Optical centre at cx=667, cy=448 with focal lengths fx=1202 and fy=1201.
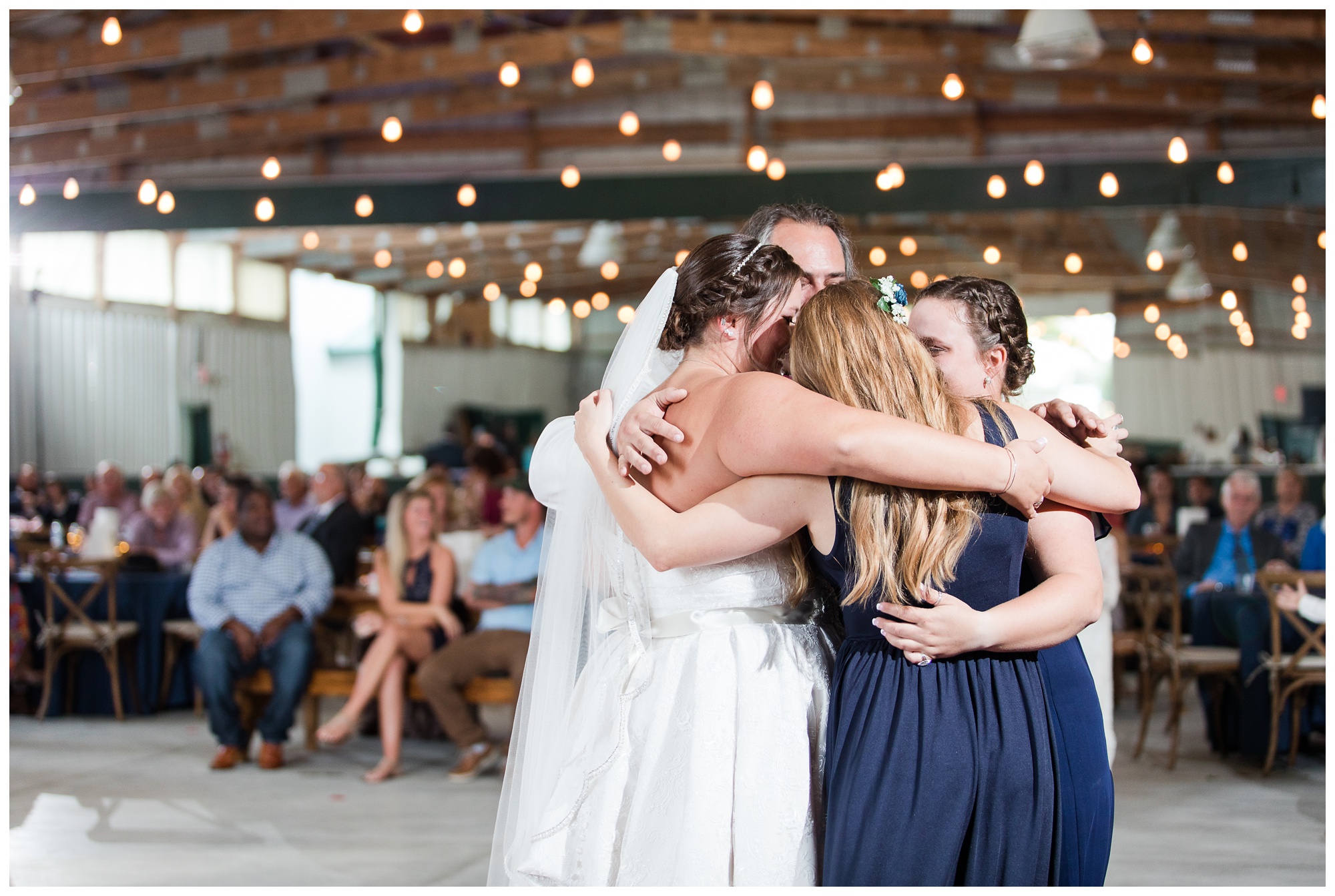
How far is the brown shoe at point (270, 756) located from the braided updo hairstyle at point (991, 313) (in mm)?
4247

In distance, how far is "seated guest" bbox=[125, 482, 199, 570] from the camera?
24.8ft

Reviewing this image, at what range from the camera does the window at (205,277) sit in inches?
578

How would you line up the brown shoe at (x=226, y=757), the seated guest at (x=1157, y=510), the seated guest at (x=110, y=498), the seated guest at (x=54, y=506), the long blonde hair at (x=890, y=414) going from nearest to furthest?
the long blonde hair at (x=890, y=414)
the brown shoe at (x=226, y=757)
the seated guest at (x=1157, y=510)
the seated guest at (x=110, y=498)
the seated guest at (x=54, y=506)

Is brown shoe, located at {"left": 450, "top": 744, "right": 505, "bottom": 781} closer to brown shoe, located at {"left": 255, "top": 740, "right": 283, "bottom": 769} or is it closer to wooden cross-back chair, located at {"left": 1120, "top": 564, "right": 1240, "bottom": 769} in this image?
brown shoe, located at {"left": 255, "top": 740, "right": 283, "bottom": 769}

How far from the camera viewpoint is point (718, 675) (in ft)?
5.98

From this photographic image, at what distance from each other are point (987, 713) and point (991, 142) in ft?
31.9

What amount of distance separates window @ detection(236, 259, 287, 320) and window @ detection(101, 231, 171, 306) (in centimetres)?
100

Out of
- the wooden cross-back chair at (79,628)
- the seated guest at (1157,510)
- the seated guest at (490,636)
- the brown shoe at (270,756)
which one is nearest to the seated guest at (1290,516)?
the seated guest at (1157,510)

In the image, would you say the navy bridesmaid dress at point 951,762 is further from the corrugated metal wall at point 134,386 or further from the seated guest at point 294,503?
the corrugated metal wall at point 134,386

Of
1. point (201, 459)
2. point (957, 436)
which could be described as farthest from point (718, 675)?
point (201, 459)

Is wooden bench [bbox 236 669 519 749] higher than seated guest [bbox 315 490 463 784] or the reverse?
the reverse

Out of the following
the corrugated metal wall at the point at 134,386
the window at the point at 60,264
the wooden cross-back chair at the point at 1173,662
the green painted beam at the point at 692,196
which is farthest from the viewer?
the corrugated metal wall at the point at 134,386

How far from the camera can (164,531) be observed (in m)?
7.66

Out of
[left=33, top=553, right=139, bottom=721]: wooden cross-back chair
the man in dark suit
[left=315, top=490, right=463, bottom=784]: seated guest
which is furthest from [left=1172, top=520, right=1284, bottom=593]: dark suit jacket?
[left=33, top=553, right=139, bottom=721]: wooden cross-back chair
